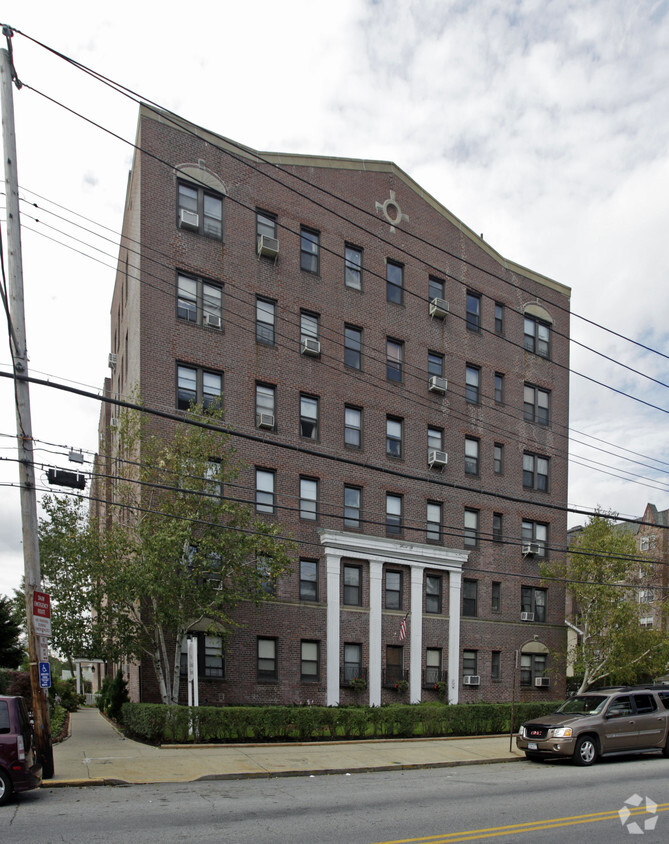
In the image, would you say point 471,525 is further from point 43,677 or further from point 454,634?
point 43,677

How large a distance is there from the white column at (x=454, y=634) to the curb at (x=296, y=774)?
1120cm

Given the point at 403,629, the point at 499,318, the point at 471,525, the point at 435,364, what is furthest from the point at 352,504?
the point at 499,318

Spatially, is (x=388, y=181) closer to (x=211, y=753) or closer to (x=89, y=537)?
(x=89, y=537)

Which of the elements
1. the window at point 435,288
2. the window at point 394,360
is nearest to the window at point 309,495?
the window at point 394,360

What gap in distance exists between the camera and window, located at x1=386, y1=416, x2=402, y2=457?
3114cm

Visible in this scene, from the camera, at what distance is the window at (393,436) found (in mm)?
31141

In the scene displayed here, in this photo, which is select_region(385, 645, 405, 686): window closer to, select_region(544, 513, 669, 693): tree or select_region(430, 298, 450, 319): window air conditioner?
select_region(544, 513, 669, 693): tree

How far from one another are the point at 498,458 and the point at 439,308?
7.12 m

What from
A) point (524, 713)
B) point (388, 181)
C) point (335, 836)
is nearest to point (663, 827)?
point (335, 836)

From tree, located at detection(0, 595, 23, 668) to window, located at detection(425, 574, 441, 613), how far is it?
2376cm

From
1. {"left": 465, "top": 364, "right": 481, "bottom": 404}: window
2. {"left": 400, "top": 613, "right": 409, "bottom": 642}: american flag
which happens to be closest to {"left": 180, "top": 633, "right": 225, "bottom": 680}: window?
{"left": 400, "top": 613, "right": 409, "bottom": 642}: american flag

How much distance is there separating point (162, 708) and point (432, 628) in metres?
13.8

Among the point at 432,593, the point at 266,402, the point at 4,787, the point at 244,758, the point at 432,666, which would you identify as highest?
Result: the point at 266,402

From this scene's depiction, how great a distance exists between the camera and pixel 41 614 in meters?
15.5
